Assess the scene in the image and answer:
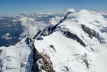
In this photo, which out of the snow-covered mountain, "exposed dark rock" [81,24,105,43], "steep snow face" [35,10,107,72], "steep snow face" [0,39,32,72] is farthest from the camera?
"exposed dark rock" [81,24,105,43]

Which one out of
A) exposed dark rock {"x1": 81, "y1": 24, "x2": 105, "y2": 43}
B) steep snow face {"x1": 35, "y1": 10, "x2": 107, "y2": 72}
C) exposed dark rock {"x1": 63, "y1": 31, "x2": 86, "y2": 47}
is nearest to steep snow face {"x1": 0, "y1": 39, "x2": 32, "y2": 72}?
steep snow face {"x1": 35, "y1": 10, "x2": 107, "y2": 72}

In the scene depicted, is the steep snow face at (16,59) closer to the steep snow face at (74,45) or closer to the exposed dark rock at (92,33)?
the steep snow face at (74,45)

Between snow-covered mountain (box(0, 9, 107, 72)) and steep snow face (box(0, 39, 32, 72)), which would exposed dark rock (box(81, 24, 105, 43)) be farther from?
steep snow face (box(0, 39, 32, 72))

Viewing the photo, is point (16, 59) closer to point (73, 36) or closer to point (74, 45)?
point (74, 45)

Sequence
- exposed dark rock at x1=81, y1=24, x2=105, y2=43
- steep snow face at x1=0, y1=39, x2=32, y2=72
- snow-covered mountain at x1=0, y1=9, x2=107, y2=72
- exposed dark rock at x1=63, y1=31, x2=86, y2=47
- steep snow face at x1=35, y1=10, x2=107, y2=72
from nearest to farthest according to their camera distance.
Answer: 1. snow-covered mountain at x1=0, y1=9, x2=107, y2=72
2. steep snow face at x1=0, y1=39, x2=32, y2=72
3. steep snow face at x1=35, y1=10, x2=107, y2=72
4. exposed dark rock at x1=63, y1=31, x2=86, y2=47
5. exposed dark rock at x1=81, y1=24, x2=105, y2=43

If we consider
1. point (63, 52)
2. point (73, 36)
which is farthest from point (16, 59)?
point (73, 36)

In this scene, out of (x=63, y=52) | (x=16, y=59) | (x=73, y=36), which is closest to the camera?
(x=16, y=59)

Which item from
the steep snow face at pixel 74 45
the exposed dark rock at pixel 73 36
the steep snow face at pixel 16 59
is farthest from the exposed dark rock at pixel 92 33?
the steep snow face at pixel 16 59

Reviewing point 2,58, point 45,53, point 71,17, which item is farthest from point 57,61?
point 71,17

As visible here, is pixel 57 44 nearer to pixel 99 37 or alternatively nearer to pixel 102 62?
pixel 102 62
